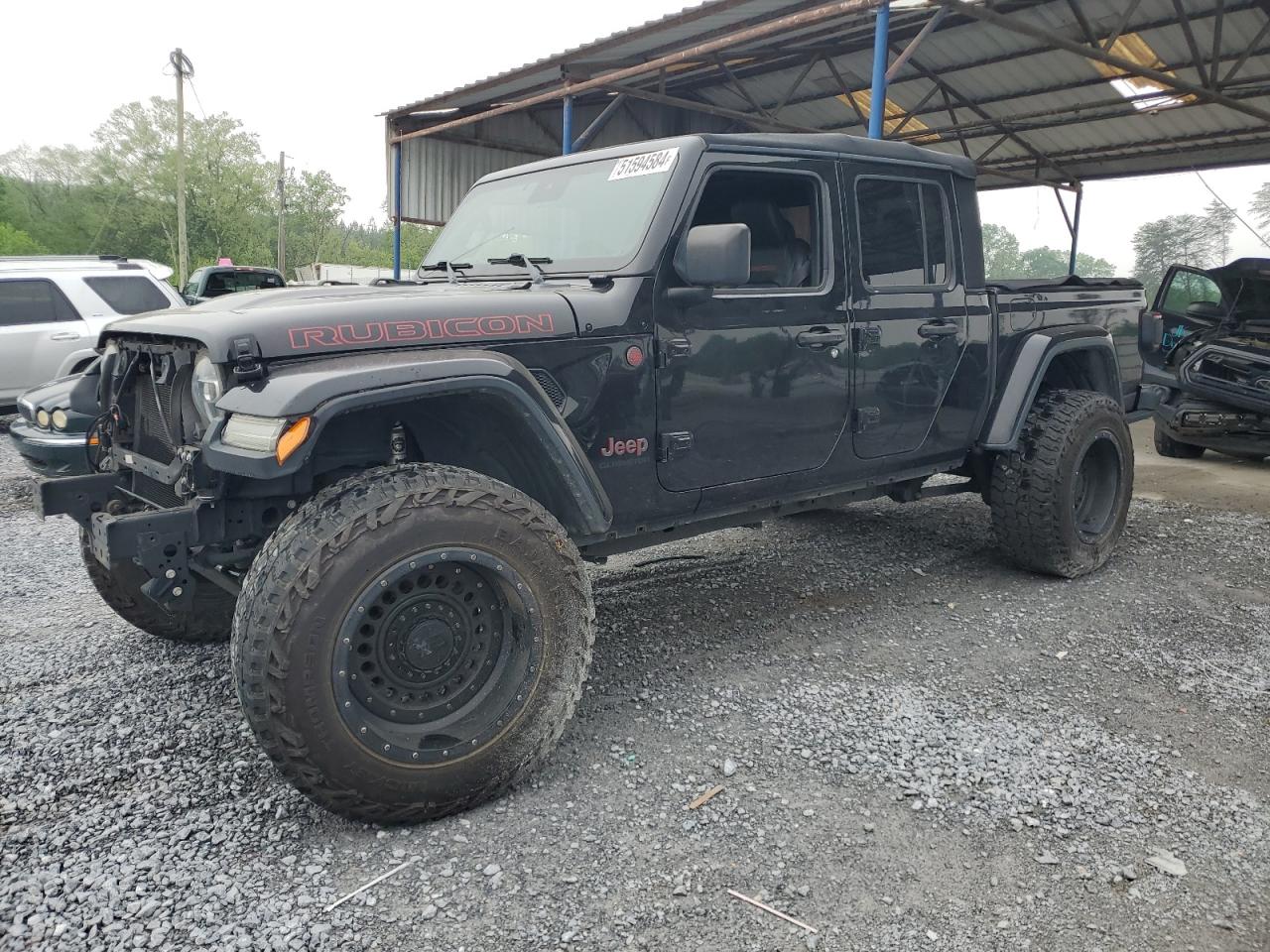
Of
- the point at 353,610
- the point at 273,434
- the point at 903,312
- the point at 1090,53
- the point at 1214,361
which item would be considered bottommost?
the point at 353,610

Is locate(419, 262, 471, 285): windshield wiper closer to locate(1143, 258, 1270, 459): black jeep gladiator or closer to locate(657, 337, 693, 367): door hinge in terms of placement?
locate(657, 337, 693, 367): door hinge

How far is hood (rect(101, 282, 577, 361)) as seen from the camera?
243 centimetres

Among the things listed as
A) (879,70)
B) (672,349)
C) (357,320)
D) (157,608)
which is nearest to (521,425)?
(357,320)

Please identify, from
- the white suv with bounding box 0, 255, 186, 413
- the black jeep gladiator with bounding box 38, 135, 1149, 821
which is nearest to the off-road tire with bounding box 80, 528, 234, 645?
the black jeep gladiator with bounding box 38, 135, 1149, 821

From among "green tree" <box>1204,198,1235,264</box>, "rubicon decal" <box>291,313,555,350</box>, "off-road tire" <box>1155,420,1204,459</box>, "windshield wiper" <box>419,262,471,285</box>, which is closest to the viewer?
"rubicon decal" <box>291,313,555,350</box>

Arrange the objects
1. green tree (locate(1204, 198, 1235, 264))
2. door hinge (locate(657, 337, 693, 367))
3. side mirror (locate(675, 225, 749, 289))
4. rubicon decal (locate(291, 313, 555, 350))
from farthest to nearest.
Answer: green tree (locate(1204, 198, 1235, 264)), door hinge (locate(657, 337, 693, 367)), side mirror (locate(675, 225, 749, 289)), rubicon decal (locate(291, 313, 555, 350))

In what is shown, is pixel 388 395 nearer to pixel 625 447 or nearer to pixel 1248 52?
pixel 625 447

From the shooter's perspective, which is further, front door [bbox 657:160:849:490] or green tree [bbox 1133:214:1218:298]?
green tree [bbox 1133:214:1218:298]

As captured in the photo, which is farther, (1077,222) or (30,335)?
(1077,222)

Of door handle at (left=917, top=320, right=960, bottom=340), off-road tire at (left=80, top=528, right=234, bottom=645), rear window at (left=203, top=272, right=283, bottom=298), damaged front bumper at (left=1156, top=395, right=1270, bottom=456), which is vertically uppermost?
rear window at (left=203, top=272, right=283, bottom=298)

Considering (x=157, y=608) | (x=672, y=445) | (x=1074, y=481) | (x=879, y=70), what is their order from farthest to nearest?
(x=879, y=70)
(x=1074, y=481)
(x=157, y=608)
(x=672, y=445)

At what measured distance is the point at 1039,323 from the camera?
456 cm

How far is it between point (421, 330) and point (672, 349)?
88cm

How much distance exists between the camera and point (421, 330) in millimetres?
2607
